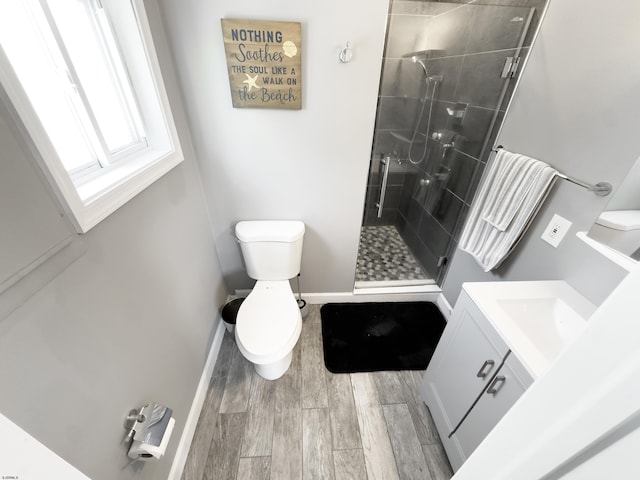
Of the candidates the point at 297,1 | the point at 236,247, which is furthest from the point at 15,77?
the point at 236,247

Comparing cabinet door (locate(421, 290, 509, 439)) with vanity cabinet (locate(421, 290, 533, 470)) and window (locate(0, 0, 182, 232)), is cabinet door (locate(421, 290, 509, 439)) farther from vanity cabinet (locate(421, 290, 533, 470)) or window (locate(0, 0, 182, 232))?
window (locate(0, 0, 182, 232))

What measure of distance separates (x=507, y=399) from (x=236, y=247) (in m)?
1.62

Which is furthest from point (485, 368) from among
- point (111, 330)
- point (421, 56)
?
point (421, 56)

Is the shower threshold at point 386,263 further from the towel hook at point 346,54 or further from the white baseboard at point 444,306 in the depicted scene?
the towel hook at point 346,54

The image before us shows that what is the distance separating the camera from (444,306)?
2.05m

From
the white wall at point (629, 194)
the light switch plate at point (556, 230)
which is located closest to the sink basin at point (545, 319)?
the light switch plate at point (556, 230)

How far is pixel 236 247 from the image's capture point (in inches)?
71.2

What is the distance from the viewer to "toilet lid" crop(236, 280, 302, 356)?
131 centimetres

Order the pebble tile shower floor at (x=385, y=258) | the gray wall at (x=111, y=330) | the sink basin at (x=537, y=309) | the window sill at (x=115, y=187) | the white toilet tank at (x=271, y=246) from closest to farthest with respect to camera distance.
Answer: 1. the gray wall at (x=111, y=330)
2. the window sill at (x=115, y=187)
3. the sink basin at (x=537, y=309)
4. the white toilet tank at (x=271, y=246)
5. the pebble tile shower floor at (x=385, y=258)

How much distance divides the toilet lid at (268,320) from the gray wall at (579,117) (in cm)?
126

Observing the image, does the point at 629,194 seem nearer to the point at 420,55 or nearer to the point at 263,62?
the point at 263,62

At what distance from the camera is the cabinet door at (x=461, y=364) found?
0.96 m

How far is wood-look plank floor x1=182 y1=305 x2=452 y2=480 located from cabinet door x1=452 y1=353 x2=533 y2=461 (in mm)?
306

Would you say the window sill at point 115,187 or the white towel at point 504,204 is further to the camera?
the white towel at point 504,204
